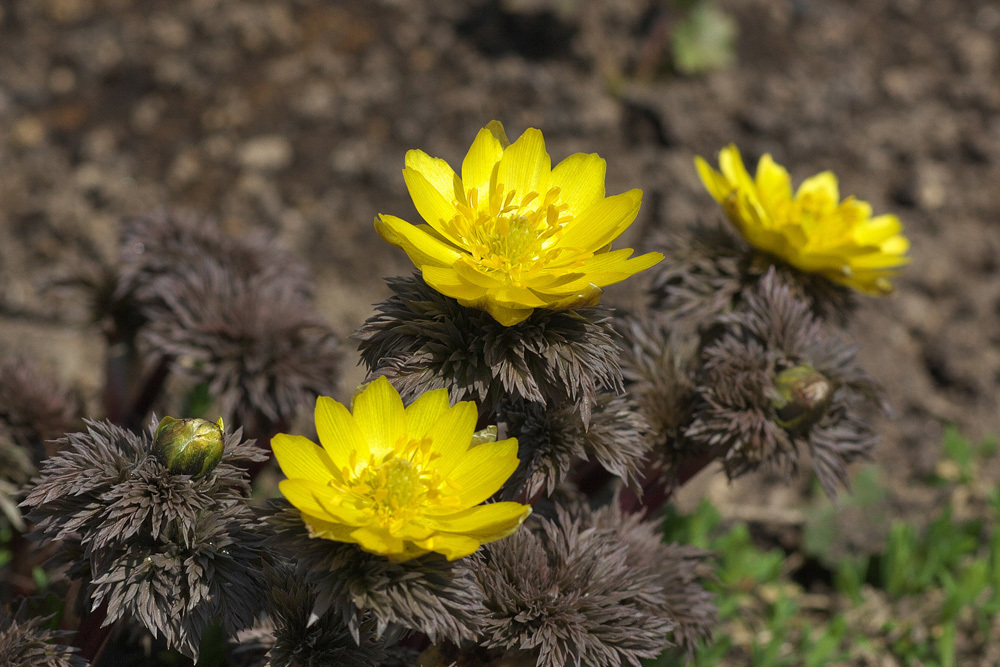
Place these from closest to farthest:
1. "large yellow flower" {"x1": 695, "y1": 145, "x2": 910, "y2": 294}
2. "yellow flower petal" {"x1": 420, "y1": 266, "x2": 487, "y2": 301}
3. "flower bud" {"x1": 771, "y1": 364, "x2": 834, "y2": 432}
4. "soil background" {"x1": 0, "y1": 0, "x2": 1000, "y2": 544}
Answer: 1. "yellow flower petal" {"x1": 420, "y1": 266, "x2": 487, "y2": 301}
2. "flower bud" {"x1": 771, "y1": 364, "x2": 834, "y2": 432}
3. "large yellow flower" {"x1": 695, "y1": 145, "x2": 910, "y2": 294}
4. "soil background" {"x1": 0, "y1": 0, "x2": 1000, "y2": 544}

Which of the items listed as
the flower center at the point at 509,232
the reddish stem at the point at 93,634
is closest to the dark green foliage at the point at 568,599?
the flower center at the point at 509,232

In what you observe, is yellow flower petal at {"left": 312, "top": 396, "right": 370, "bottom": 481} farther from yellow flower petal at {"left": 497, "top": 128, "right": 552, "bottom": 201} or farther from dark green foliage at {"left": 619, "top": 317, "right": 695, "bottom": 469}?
dark green foliage at {"left": 619, "top": 317, "right": 695, "bottom": 469}

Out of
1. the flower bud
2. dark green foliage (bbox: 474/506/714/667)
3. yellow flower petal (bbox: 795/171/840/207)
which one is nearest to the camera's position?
dark green foliage (bbox: 474/506/714/667)

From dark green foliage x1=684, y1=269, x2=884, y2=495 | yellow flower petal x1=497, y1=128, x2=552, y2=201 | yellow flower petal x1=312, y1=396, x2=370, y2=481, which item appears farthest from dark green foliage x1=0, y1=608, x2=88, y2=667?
dark green foliage x1=684, y1=269, x2=884, y2=495

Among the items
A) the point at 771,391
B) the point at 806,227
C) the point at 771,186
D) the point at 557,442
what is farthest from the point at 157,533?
the point at 771,186

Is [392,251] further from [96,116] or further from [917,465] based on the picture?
[917,465]

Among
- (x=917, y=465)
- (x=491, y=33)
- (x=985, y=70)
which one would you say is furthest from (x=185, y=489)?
(x=985, y=70)
